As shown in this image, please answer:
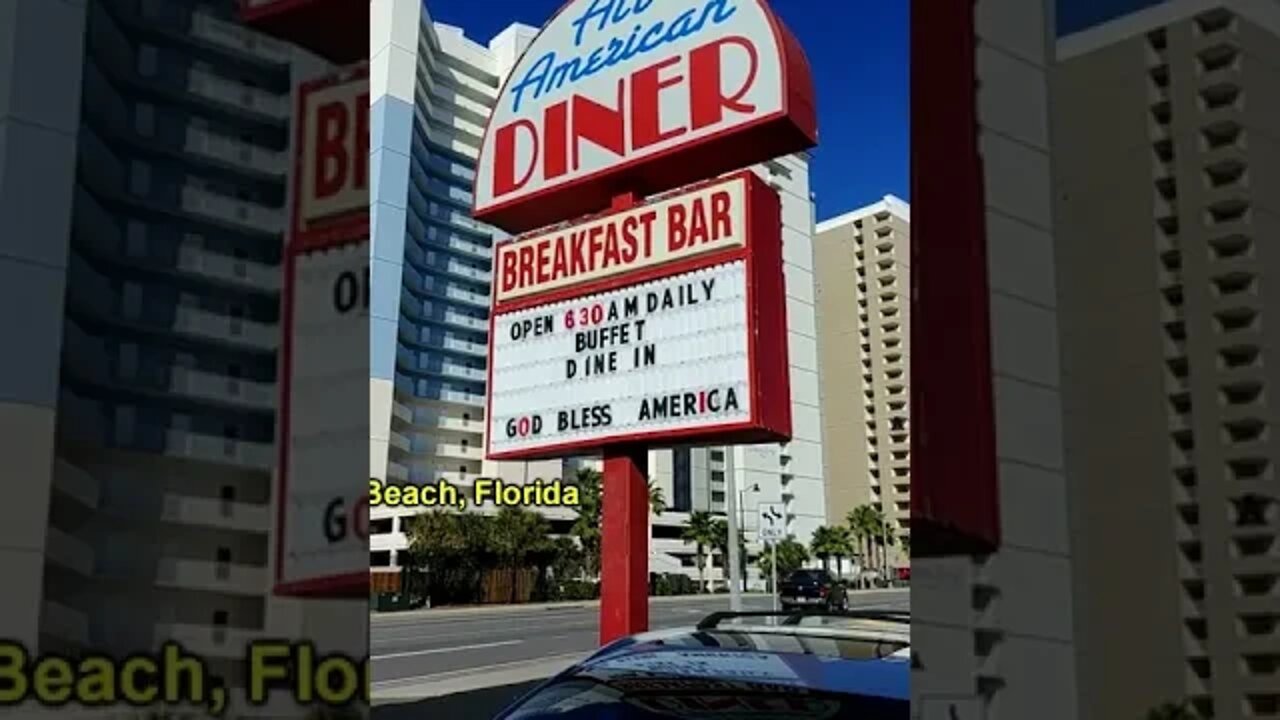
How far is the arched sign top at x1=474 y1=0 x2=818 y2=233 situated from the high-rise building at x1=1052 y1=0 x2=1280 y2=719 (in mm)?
5556

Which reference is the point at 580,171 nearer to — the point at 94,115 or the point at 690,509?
the point at 94,115

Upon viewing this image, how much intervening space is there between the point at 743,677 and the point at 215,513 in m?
1.32

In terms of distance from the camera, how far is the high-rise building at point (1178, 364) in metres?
1.31

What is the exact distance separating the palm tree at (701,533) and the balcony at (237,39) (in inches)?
2742

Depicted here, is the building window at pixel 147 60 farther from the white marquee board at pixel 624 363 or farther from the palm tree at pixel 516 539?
the palm tree at pixel 516 539

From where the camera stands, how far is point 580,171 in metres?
7.85

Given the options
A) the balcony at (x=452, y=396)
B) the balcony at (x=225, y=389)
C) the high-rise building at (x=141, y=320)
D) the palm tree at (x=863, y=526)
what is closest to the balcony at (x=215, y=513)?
the high-rise building at (x=141, y=320)

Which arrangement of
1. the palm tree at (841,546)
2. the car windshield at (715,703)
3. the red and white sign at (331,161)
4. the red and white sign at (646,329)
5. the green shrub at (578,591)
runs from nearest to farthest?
the red and white sign at (331,161)
the car windshield at (715,703)
the red and white sign at (646,329)
the green shrub at (578,591)
the palm tree at (841,546)

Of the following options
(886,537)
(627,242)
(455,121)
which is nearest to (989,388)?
(627,242)

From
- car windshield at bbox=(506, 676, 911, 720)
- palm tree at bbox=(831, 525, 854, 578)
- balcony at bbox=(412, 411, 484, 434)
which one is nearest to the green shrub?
balcony at bbox=(412, 411, 484, 434)

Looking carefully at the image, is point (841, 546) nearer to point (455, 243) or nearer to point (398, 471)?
point (398, 471)

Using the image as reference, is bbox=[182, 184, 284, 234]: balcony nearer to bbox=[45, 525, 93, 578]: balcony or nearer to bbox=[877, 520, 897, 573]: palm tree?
bbox=[45, 525, 93, 578]: balcony

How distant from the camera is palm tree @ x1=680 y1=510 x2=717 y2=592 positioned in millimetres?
70625

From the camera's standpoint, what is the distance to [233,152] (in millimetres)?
1161
